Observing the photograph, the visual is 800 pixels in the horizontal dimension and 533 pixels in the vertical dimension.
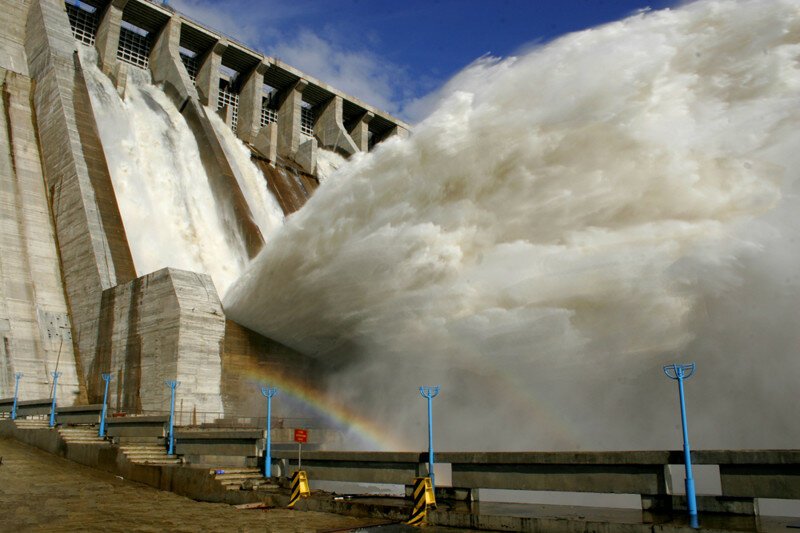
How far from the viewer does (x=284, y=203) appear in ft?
133

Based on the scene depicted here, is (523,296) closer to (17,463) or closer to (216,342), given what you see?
(216,342)

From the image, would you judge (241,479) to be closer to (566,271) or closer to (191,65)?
(566,271)

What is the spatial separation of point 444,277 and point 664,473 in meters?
10.4

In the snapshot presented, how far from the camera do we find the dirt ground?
9.48 metres

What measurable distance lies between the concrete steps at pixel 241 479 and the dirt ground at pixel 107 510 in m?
0.57

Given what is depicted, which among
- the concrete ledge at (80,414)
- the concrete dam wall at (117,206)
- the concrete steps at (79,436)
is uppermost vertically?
the concrete dam wall at (117,206)

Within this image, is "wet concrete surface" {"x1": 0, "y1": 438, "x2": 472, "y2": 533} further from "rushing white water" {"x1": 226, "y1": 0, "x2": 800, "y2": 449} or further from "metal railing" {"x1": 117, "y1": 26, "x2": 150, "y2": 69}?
"metal railing" {"x1": 117, "y1": 26, "x2": 150, "y2": 69}

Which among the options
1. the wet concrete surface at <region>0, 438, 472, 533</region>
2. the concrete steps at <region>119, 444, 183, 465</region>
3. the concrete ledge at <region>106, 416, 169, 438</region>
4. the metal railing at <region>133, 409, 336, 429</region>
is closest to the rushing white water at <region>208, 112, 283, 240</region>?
the metal railing at <region>133, 409, 336, 429</region>

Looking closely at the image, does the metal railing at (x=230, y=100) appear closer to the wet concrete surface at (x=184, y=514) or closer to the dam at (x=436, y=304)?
the dam at (x=436, y=304)

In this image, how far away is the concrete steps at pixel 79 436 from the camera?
56.3 feet

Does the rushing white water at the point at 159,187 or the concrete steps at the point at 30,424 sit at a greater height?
the rushing white water at the point at 159,187

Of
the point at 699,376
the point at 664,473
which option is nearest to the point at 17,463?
the point at 664,473

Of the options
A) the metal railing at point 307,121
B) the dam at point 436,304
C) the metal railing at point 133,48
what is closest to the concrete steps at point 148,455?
the dam at point 436,304

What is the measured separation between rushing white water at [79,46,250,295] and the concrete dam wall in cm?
15
